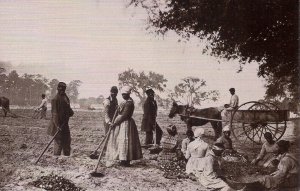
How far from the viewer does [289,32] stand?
7020 millimetres

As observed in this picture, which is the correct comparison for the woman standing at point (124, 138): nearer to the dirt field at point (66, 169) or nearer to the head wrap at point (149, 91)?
the dirt field at point (66, 169)

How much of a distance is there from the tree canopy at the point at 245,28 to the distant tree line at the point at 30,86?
1.94 m

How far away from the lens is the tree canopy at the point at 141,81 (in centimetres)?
684

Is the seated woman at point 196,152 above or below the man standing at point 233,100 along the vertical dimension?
below

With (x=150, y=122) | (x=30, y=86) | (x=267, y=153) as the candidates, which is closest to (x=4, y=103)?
(x=30, y=86)

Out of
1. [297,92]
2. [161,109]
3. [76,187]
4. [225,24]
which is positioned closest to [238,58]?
[225,24]

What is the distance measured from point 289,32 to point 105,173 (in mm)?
4124

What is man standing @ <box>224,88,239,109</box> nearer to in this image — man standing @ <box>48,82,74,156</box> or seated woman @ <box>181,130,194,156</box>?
seated woman @ <box>181,130,194,156</box>

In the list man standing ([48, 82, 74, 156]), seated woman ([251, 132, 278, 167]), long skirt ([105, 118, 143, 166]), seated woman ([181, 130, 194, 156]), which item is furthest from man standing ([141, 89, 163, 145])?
seated woman ([251, 132, 278, 167])

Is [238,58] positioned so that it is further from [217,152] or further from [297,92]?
[217,152]

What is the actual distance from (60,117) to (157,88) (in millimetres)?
1925

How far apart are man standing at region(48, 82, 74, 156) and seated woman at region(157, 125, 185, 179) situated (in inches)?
69.1

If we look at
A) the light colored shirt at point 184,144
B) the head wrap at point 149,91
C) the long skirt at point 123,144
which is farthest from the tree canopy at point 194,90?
the long skirt at point 123,144

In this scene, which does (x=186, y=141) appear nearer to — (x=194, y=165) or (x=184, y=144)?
(x=184, y=144)
